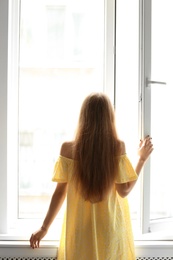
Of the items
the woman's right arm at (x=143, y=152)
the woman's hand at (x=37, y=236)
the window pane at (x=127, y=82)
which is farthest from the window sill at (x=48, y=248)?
the woman's right arm at (x=143, y=152)

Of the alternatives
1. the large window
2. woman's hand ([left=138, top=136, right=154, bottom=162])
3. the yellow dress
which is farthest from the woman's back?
the large window

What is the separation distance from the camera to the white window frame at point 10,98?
6.56 feet

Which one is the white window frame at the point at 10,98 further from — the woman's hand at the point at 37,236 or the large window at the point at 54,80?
the woman's hand at the point at 37,236

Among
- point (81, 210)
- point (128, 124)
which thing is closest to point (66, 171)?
point (81, 210)

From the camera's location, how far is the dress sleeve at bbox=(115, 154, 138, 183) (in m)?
1.83

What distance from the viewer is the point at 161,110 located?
1999mm

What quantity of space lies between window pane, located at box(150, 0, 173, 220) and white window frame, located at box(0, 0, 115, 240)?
0.30 m

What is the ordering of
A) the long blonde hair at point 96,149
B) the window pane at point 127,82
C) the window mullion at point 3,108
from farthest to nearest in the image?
the window pane at point 127,82 → the window mullion at point 3,108 → the long blonde hair at point 96,149

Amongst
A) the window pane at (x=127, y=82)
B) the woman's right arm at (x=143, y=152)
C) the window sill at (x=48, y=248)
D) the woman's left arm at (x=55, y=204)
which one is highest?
the window pane at (x=127, y=82)

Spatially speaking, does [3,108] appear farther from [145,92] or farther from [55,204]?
[145,92]

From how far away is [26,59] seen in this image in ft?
7.28

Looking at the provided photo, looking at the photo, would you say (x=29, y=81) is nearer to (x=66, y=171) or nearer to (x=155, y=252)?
(x=66, y=171)

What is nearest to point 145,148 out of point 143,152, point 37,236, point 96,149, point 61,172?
point 143,152

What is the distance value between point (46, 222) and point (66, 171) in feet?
0.85
